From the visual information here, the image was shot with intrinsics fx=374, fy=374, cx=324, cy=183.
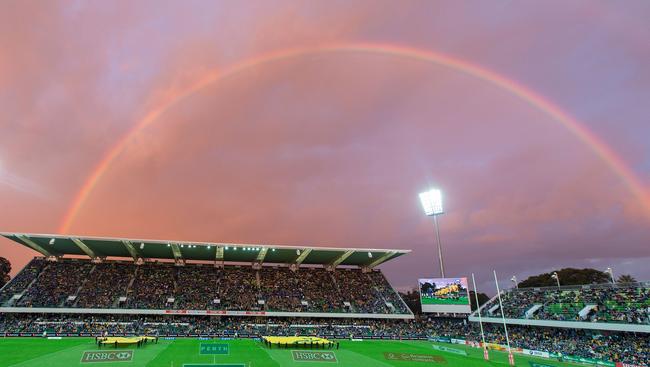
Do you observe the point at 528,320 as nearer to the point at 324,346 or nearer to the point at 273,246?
the point at 324,346

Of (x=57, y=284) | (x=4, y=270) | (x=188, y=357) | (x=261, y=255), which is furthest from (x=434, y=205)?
(x=4, y=270)

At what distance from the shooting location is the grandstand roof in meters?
59.6

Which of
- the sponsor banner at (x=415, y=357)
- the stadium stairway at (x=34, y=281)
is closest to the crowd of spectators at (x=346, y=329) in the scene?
the stadium stairway at (x=34, y=281)

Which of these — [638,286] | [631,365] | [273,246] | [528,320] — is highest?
[273,246]

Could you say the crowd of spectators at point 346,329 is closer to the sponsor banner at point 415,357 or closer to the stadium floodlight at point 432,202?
the sponsor banner at point 415,357

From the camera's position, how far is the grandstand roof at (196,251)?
59616mm

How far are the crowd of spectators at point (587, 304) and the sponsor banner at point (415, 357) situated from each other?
2173cm

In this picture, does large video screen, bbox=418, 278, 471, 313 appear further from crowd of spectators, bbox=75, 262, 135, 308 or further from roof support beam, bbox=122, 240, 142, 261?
crowd of spectators, bbox=75, 262, 135, 308

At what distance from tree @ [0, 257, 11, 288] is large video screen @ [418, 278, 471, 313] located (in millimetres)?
98641

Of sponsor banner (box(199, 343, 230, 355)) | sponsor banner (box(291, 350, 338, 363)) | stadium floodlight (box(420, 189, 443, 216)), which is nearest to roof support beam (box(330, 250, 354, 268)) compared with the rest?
stadium floodlight (box(420, 189, 443, 216))

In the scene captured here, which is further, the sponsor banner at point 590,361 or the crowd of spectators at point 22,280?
the crowd of spectators at point 22,280

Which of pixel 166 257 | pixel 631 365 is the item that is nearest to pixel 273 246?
pixel 166 257

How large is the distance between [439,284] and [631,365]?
3359cm

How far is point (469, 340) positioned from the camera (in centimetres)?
5731
